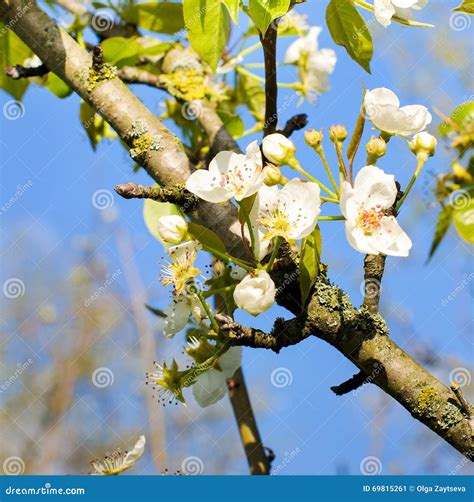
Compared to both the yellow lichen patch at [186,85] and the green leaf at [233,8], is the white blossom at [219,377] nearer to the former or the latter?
the green leaf at [233,8]

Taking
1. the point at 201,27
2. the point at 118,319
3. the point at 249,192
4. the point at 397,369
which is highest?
the point at 201,27

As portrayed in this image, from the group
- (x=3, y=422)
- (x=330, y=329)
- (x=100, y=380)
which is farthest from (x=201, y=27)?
(x=3, y=422)

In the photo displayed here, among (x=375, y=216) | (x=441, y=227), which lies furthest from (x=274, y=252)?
(x=441, y=227)

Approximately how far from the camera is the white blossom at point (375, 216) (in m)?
0.93

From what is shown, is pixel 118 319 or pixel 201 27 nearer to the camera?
pixel 201 27

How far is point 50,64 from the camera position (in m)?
1.27

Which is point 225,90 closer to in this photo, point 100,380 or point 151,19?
point 151,19

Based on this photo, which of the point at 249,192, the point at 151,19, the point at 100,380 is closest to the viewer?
the point at 249,192

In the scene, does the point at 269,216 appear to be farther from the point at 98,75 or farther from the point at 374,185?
the point at 98,75

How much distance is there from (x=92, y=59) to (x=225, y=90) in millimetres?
523

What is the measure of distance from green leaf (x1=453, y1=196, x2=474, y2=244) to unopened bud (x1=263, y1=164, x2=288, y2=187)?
0.78 ft

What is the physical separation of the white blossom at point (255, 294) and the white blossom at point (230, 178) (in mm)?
116

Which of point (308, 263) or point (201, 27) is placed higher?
Answer: point (201, 27)

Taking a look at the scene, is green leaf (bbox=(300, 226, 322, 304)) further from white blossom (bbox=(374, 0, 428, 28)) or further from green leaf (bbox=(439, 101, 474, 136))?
white blossom (bbox=(374, 0, 428, 28))
